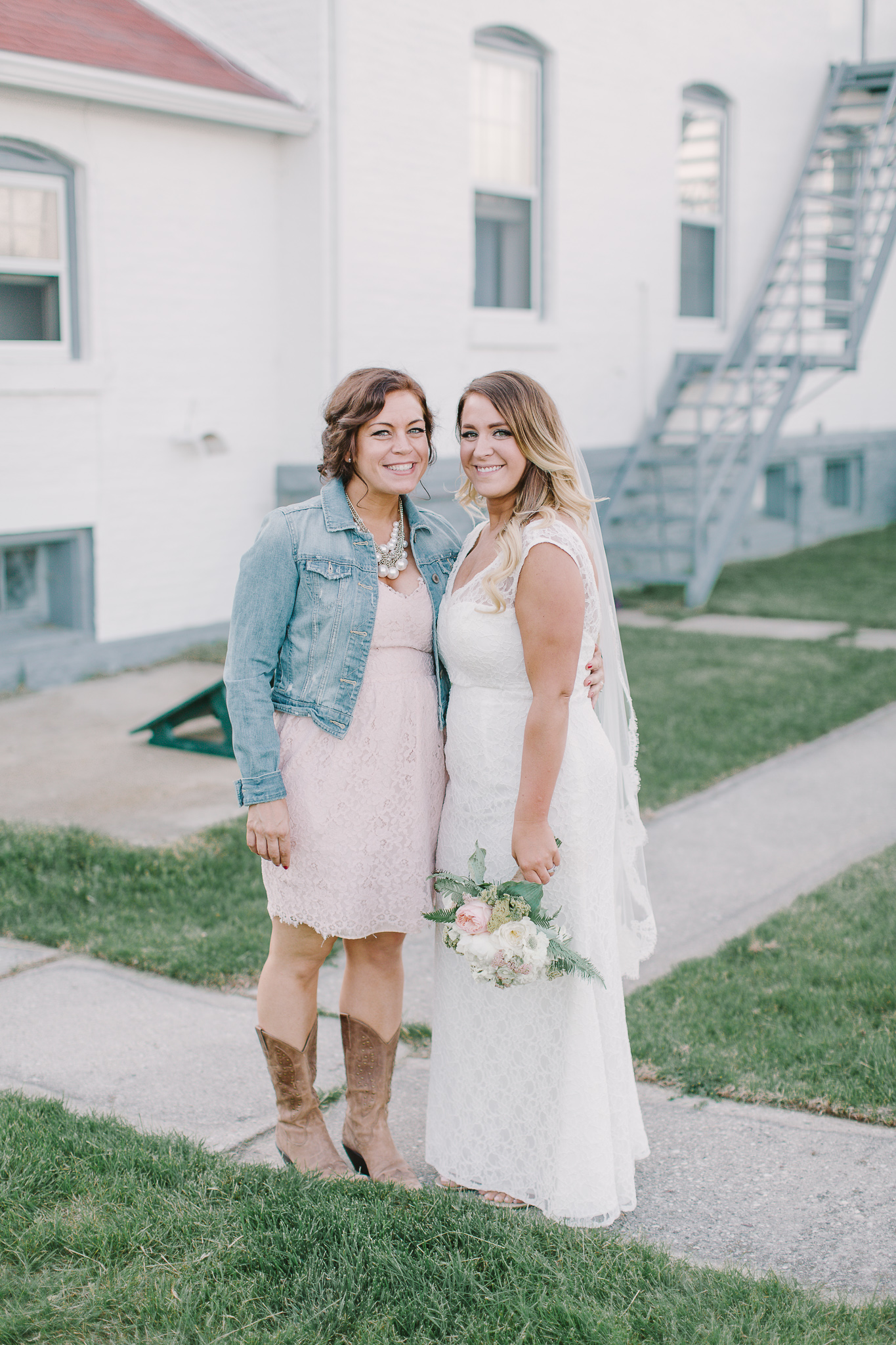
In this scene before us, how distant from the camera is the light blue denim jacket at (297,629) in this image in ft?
→ 9.84

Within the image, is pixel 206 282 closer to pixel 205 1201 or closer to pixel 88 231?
pixel 88 231

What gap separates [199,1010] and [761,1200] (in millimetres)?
1735

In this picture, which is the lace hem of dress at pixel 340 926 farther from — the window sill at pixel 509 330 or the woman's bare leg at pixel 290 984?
the window sill at pixel 509 330

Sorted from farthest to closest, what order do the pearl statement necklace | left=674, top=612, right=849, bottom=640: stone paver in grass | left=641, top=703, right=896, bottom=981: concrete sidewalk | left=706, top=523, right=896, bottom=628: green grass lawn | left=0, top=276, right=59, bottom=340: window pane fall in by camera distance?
left=706, top=523, right=896, bottom=628: green grass lawn, left=674, top=612, right=849, bottom=640: stone paver in grass, left=0, top=276, right=59, bottom=340: window pane, left=641, top=703, right=896, bottom=981: concrete sidewalk, the pearl statement necklace

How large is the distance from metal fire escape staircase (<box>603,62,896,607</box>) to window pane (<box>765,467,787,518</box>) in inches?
49.1

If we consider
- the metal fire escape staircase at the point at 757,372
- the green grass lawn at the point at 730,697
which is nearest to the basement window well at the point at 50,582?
the green grass lawn at the point at 730,697

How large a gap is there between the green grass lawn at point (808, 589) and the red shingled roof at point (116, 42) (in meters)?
5.04

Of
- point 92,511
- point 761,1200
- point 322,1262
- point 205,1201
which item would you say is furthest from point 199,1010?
point 92,511

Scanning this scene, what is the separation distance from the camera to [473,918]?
2842 mm

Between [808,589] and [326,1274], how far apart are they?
32.6 feet

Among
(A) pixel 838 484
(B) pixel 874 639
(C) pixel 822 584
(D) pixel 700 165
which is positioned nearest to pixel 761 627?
(B) pixel 874 639

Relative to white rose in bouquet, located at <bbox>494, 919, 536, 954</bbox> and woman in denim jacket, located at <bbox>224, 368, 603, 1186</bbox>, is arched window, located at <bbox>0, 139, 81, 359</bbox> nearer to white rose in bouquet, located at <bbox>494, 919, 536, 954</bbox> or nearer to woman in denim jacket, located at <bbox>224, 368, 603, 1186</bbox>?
woman in denim jacket, located at <bbox>224, 368, 603, 1186</bbox>

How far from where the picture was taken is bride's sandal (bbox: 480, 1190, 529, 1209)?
3.09 m

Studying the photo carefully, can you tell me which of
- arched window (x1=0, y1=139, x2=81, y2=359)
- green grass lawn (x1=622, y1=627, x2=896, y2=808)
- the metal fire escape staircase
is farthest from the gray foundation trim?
the metal fire escape staircase
